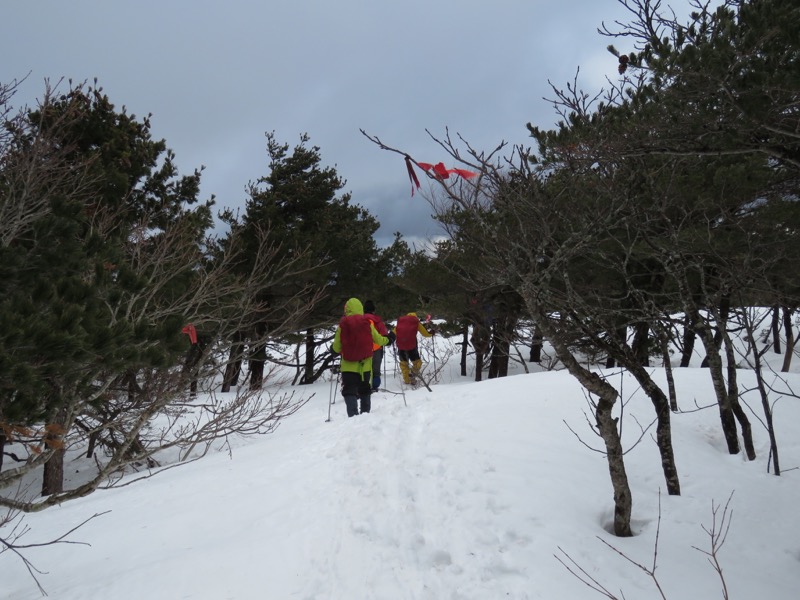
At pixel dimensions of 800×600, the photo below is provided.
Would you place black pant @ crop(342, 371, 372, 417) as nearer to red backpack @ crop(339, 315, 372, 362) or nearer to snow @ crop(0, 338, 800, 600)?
red backpack @ crop(339, 315, 372, 362)

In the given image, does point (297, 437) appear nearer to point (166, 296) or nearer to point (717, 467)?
point (166, 296)

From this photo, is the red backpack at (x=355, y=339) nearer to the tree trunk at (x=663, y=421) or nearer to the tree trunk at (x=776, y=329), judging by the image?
the tree trunk at (x=663, y=421)

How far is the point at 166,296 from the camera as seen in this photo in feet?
24.6

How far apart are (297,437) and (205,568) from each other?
348 cm

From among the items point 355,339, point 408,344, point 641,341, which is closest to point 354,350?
point 355,339

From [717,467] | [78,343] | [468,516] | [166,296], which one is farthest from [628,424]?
[166,296]

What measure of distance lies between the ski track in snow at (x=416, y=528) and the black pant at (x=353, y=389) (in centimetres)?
153

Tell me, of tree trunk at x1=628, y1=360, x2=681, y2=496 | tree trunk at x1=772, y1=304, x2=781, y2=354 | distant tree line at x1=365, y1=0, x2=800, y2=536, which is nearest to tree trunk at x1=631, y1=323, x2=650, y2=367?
tree trunk at x1=772, y1=304, x2=781, y2=354

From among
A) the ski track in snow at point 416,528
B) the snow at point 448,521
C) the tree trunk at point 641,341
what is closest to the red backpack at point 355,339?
the snow at point 448,521

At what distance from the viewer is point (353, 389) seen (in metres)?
7.21

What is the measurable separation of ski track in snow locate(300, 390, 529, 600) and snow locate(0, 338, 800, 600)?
1cm

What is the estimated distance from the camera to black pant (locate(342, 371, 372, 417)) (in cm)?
718

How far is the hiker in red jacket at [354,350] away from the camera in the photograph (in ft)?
23.5

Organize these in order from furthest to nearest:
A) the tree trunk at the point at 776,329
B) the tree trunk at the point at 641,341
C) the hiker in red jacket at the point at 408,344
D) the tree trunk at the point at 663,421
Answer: the hiker in red jacket at the point at 408,344
the tree trunk at the point at 641,341
the tree trunk at the point at 776,329
the tree trunk at the point at 663,421
